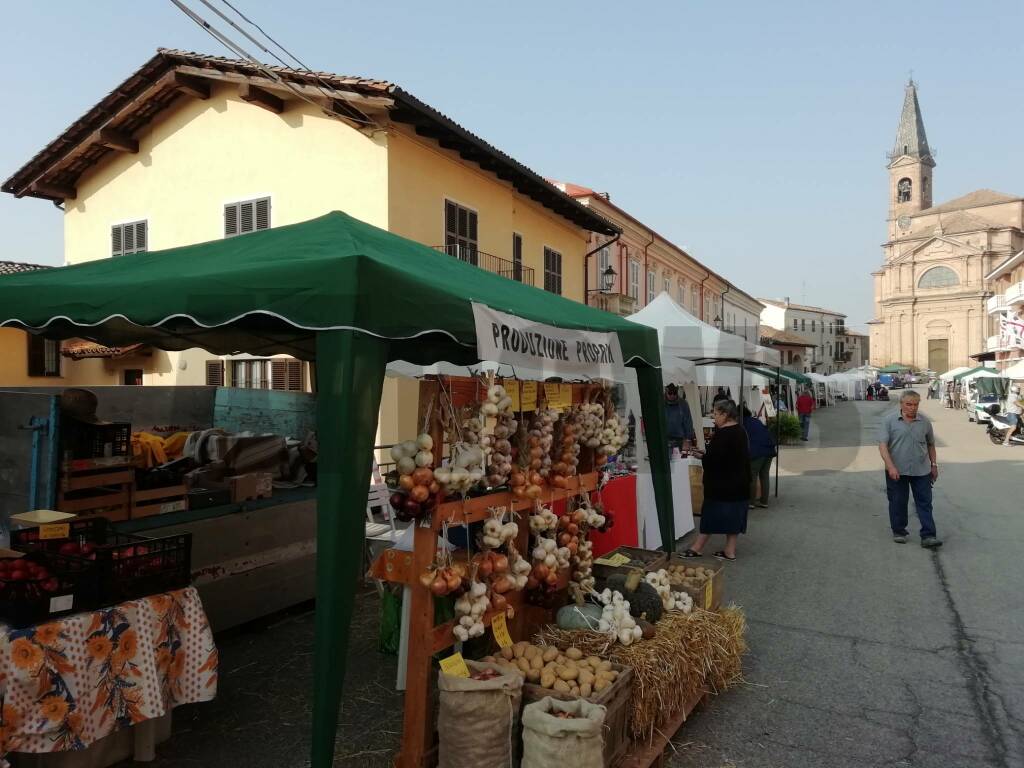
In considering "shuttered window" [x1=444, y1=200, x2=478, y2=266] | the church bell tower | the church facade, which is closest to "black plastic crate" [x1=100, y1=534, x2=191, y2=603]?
"shuttered window" [x1=444, y1=200, x2=478, y2=266]

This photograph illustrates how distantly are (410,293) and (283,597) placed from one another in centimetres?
332

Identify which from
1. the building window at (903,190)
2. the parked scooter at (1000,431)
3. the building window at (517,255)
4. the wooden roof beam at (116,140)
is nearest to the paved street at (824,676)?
the building window at (517,255)

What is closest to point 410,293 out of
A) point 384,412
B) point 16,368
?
point 384,412

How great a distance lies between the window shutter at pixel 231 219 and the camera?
527 inches

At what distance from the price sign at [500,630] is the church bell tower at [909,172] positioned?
117m

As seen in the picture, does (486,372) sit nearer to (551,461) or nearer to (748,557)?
(551,461)

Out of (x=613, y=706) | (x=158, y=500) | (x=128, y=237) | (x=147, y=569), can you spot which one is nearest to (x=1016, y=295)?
(x=128, y=237)

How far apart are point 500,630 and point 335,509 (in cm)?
140

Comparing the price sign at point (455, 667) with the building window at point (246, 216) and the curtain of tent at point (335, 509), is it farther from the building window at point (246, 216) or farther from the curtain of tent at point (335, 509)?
the building window at point (246, 216)

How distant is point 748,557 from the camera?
24.2 ft

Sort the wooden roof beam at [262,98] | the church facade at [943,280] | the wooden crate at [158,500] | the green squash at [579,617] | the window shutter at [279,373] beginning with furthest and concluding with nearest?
1. the church facade at [943,280]
2. the window shutter at [279,373]
3. the wooden roof beam at [262,98]
4. the wooden crate at [158,500]
5. the green squash at [579,617]

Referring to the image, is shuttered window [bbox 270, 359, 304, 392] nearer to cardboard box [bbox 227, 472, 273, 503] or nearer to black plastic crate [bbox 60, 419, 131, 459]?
cardboard box [bbox 227, 472, 273, 503]

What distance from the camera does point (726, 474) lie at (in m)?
6.80

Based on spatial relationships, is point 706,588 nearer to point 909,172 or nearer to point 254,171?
point 254,171
